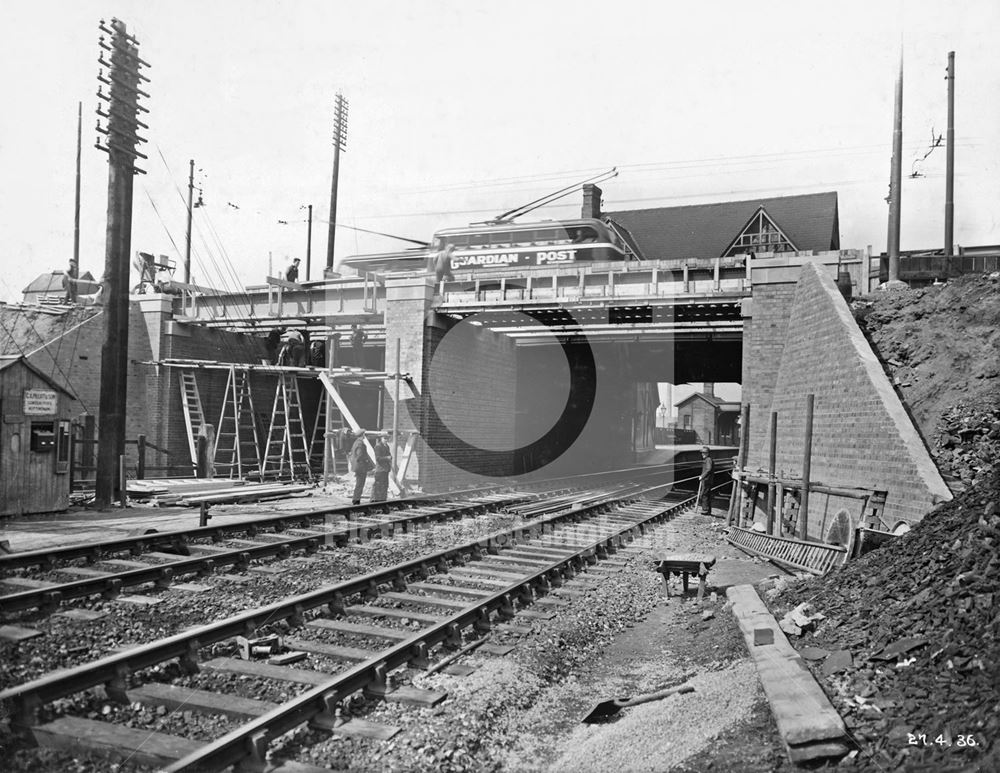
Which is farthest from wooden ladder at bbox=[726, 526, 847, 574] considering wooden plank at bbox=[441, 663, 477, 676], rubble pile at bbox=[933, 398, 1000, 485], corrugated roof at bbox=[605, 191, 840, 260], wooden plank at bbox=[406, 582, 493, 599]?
corrugated roof at bbox=[605, 191, 840, 260]

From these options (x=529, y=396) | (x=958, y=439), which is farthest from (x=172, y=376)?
(x=958, y=439)

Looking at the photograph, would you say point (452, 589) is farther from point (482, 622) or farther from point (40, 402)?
point (40, 402)

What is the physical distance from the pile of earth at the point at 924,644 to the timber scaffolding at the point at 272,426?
1341cm

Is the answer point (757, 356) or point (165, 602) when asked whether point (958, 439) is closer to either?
point (757, 356)

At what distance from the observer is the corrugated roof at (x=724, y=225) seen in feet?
127

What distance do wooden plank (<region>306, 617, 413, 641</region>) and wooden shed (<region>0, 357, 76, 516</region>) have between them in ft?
28.5

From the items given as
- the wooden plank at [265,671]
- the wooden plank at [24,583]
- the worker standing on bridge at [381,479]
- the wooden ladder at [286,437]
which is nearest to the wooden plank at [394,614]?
the wooden plank at [265,671]

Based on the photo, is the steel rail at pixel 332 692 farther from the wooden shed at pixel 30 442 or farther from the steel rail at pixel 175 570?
the wooden shed at pixel 30 442

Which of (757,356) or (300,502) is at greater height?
(757,356)

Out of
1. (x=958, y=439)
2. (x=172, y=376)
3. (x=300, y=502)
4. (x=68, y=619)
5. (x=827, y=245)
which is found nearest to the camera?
(x=68, y=619)

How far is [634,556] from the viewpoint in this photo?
11.5 m

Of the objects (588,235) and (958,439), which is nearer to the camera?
Answer: (958,439)

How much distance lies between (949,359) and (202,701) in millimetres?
12449

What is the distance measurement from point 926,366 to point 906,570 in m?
8.26
